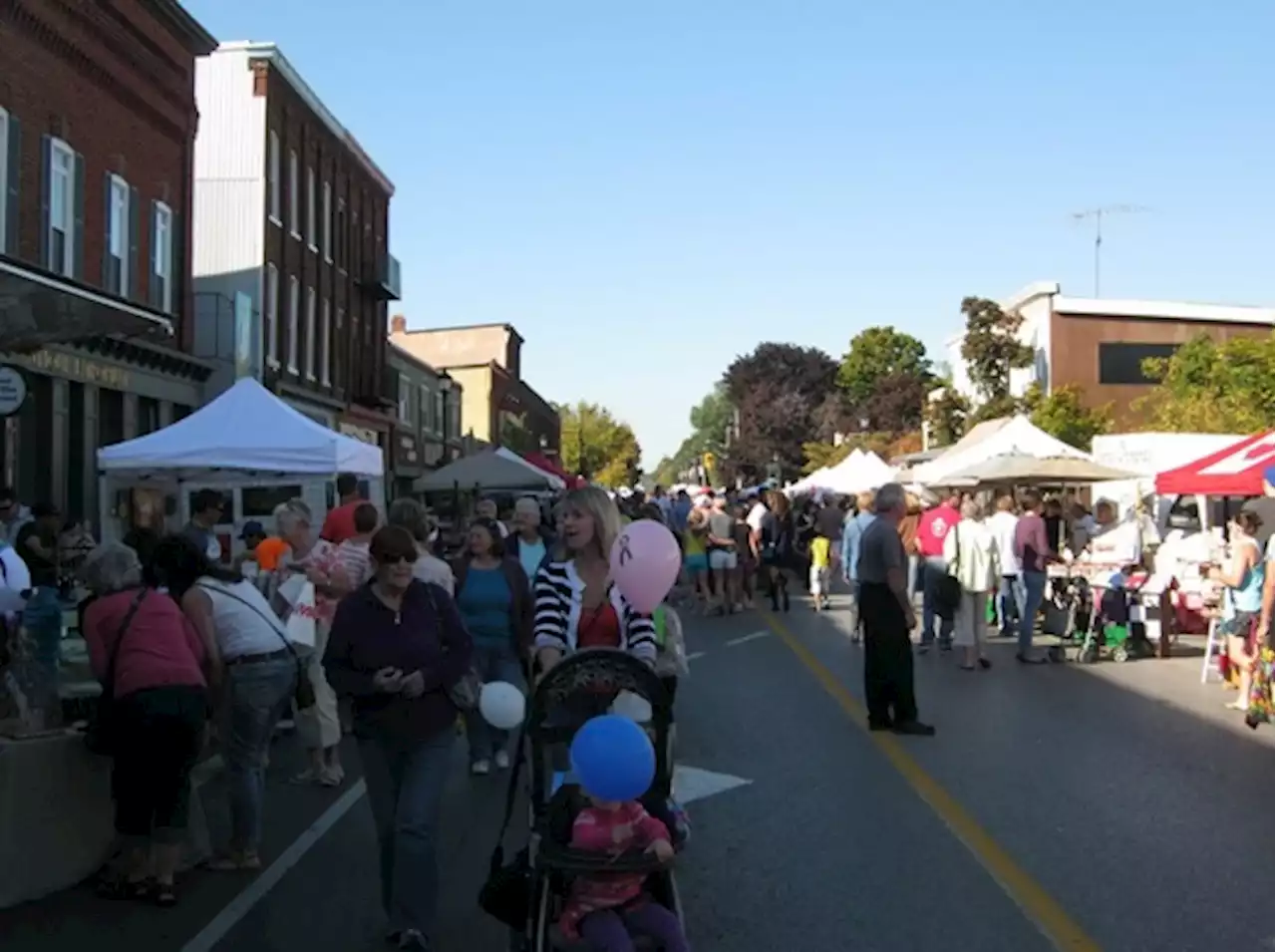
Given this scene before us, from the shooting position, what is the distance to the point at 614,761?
455 cm

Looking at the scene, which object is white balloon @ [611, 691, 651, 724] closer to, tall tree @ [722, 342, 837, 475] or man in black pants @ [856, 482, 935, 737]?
man in black pants @ [856, 482, 935, 737]

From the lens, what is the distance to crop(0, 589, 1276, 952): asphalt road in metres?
6.12

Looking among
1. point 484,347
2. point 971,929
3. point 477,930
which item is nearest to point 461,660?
point 477,930

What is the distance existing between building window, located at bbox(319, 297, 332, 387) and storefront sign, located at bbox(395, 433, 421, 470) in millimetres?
10637

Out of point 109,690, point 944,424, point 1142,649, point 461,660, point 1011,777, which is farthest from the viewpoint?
point 944,424

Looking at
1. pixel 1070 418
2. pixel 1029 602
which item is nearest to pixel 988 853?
pixel 1029 602

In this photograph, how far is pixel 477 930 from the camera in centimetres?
624

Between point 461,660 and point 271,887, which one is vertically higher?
point 461,660

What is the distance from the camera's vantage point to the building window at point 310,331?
124 ft

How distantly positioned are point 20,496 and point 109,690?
1511cm

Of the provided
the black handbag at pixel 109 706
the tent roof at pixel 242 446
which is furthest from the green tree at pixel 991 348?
the black handbag at pixel 109 706

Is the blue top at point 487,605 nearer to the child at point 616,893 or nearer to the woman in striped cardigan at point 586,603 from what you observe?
the woman in striped cardigan at point 586,603

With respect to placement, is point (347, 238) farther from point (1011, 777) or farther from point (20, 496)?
point (1011, 777)

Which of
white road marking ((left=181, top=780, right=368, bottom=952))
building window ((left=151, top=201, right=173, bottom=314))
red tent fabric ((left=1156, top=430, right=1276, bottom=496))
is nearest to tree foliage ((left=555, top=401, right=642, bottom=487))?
building window ((left=151, top=201, right=173, bottom=314))
